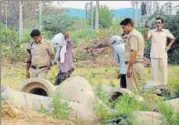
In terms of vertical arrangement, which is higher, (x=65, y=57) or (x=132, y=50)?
(x=132, y=50)

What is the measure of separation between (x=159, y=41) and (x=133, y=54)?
190 centimetres

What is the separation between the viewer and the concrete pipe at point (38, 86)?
7.73 m

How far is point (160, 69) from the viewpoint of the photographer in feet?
33.3

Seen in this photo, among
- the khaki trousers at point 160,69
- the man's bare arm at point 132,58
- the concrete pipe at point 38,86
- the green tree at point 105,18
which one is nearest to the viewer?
the concrete pipe at point 38,86

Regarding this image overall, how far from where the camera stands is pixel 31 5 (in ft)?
102

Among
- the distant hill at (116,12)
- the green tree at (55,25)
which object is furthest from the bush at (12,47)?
the distant hill at (116,12)

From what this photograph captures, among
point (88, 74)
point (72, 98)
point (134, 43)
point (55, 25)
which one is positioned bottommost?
point (88, 74)

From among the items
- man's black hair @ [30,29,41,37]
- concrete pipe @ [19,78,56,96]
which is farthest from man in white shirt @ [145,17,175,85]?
concrete pipe @ [19,78,56,96]

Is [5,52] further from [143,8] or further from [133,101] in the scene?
[133,101]

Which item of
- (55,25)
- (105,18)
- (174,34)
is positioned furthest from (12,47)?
(105,18)

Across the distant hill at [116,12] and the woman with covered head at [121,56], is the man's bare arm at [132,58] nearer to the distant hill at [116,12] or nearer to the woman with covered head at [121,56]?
the woman with covered head at [121,56]

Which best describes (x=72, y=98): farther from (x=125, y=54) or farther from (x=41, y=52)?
(x=41, y=52)

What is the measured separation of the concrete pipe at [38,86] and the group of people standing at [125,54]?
0.81 metres

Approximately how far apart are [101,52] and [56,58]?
38.9 feet
